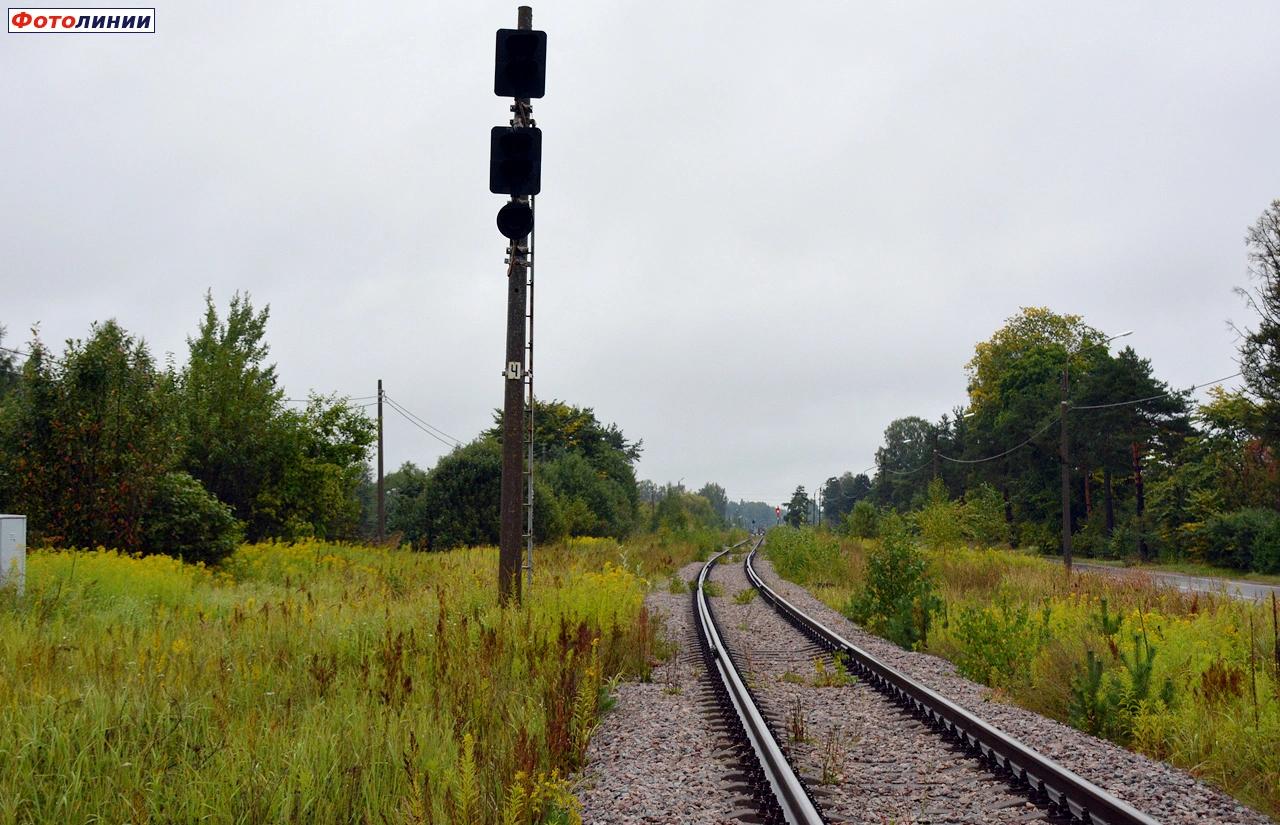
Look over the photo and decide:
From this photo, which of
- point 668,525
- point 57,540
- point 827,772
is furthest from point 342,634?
point 668,525

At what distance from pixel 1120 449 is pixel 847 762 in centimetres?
5361

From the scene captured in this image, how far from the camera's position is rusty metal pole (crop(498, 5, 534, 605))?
10078 mm

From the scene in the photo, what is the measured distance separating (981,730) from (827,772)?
151cm

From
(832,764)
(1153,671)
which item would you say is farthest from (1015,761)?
(1153,671)

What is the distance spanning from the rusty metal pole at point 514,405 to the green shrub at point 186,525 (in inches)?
374

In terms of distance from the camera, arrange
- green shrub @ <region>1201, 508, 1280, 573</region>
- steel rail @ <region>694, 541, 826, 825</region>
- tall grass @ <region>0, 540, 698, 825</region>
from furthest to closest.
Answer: green shrub @ <region>1201, 508, 1280, 573</region>
steel rail @ <region>694, 541, 826, 825</region>
tall grass @ <region>0, 540, 698, 825</region>

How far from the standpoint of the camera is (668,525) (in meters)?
58.4

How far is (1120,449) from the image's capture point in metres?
51.7

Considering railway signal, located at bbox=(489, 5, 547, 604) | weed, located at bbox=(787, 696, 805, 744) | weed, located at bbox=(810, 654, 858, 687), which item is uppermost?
railway signal, located at bbox=(489, 5, 547, 604)

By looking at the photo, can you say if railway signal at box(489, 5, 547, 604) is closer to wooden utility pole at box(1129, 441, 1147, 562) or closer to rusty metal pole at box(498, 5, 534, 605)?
rusty metal pole at box(498, 5, 534, 605)

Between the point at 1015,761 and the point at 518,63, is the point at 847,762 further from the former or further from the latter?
the point at 518,63

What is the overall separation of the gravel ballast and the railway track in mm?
96

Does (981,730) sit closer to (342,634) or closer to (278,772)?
(278,772)

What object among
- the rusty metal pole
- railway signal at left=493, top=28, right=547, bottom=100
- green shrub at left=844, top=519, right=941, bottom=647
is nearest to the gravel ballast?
the rusty metal pole
